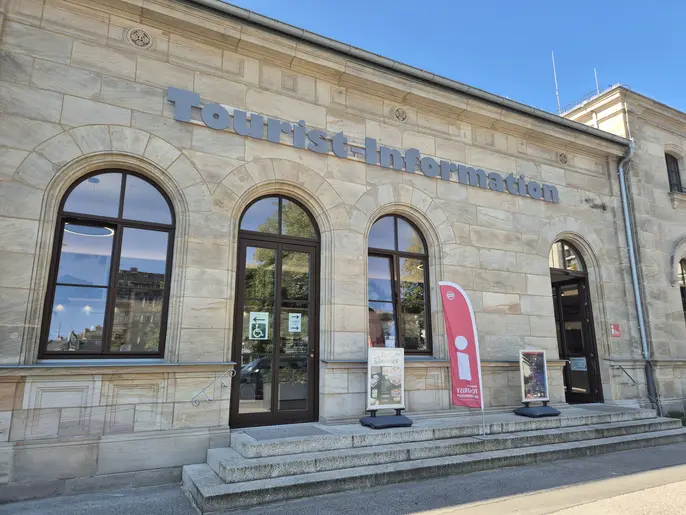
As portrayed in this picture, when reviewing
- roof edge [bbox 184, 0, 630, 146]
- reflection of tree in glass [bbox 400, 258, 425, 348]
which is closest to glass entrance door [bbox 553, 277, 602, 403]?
roof edge [bbox 184, 0, 630, 146]

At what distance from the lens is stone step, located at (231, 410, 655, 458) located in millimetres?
5535

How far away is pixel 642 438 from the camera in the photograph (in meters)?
7.51

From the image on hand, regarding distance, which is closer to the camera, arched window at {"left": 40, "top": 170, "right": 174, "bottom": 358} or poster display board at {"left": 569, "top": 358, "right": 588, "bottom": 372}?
arched window at {"left": 40, "top": 170, "right": 174, "bottom": 358}

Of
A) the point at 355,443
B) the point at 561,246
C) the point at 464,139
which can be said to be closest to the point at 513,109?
the point at 464,139

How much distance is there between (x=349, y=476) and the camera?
17.0 ft

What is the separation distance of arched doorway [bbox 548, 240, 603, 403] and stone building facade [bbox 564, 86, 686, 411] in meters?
0.75

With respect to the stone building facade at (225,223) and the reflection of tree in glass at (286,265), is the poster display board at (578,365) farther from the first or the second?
the reflection of tree in glass at (286,265)

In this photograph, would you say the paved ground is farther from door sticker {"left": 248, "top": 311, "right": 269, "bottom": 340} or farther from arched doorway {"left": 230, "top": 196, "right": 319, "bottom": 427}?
door sticker {"left": 248, "top": 311, "right": 269, "bottom": 340}

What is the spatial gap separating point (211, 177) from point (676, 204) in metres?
11.6

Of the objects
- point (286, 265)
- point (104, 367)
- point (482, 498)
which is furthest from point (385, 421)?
point (104, 367)

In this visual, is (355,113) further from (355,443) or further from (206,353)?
(355,443)

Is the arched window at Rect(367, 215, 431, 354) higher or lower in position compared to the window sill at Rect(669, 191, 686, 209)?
lower

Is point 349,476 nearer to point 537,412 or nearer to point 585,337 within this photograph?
point 537,412

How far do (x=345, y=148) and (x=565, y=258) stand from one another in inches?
231
